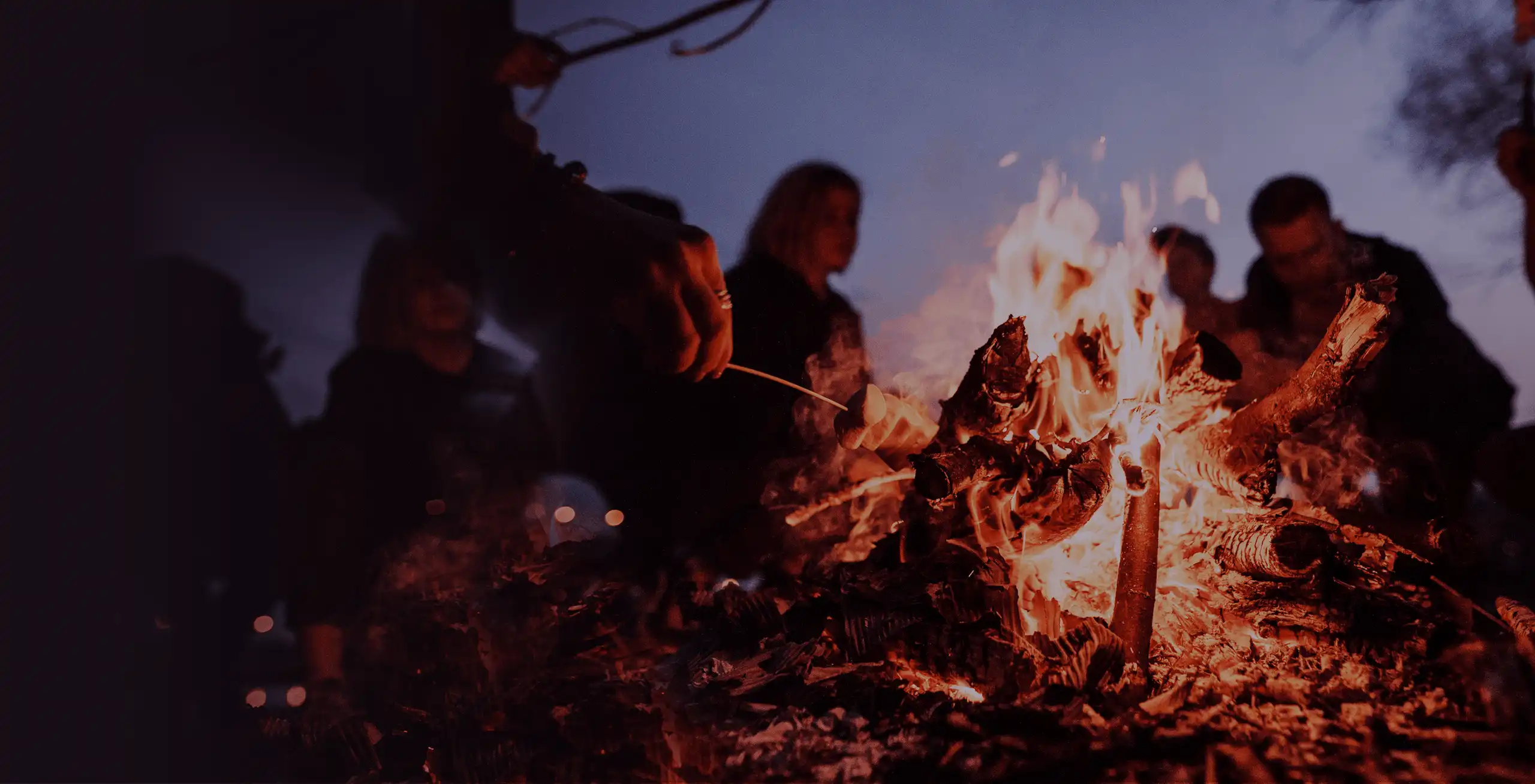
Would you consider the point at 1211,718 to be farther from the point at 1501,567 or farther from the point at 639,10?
the point at 639,10

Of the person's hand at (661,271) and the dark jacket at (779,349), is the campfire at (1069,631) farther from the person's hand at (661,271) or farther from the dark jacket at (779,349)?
the person's hand at (661,271)

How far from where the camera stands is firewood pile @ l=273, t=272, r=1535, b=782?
Result: 3.83 ft

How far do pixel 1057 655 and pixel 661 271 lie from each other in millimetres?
1430

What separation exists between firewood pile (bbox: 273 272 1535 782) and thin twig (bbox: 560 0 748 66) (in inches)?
54.9

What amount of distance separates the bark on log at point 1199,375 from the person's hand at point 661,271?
1207 millimetres

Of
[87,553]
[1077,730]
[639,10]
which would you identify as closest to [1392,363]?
[1077,730]

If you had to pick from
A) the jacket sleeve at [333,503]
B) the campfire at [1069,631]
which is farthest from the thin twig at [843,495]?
the jacket sleeve at [333,503]

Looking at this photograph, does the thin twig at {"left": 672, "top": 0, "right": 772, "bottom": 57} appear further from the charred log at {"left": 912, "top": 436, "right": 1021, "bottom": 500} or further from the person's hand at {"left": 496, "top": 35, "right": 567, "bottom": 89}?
the charred log at {"left": 912, "top": 436, "right": 1021, "bottom": 500}

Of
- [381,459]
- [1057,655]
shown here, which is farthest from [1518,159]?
[381,459]

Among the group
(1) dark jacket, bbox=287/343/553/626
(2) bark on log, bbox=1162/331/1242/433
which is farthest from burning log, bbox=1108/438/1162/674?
(1) dark jacket, bbox=287/343/553/626

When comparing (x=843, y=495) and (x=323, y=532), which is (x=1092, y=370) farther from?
(x=323, y=532)

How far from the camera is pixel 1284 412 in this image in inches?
59.6

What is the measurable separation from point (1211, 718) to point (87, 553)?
2.95m

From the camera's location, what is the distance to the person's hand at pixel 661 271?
2154mm
